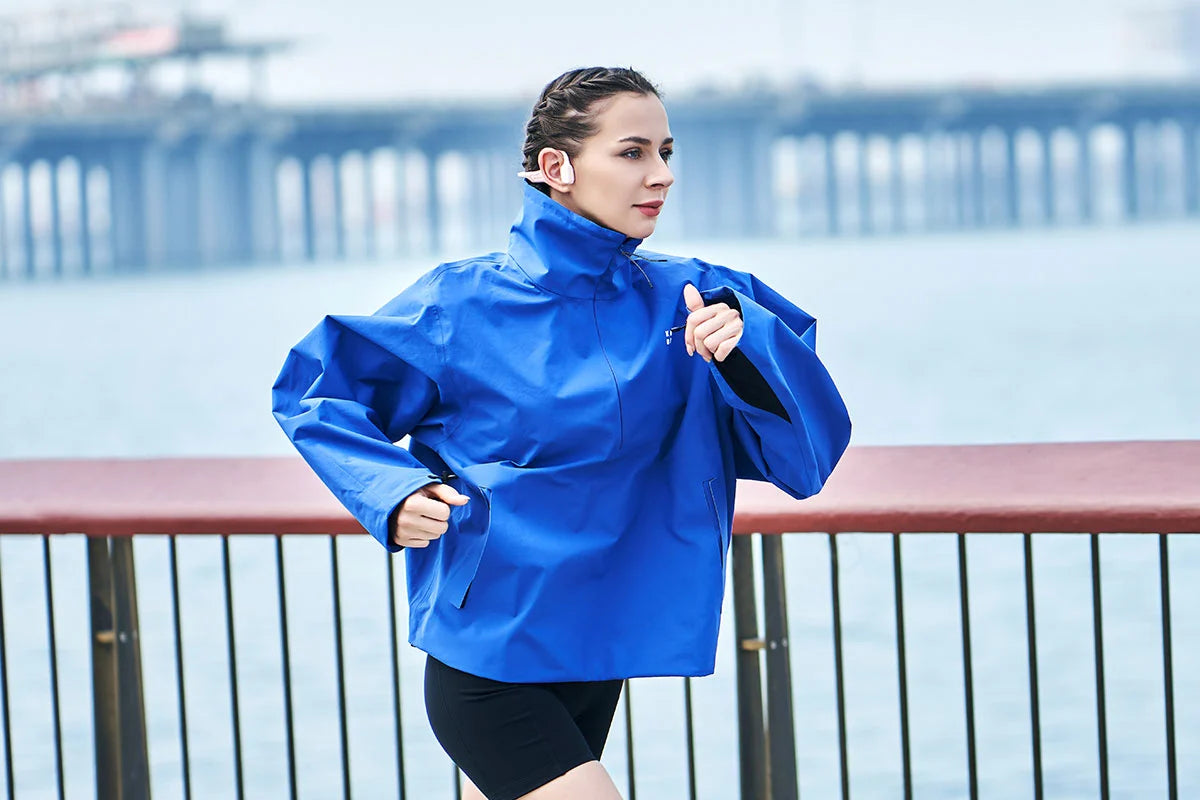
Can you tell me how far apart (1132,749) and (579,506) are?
12.4m

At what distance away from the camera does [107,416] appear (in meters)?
46.9

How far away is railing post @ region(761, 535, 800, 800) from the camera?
116 inches

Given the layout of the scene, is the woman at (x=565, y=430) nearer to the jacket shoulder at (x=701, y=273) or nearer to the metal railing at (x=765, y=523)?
the jacket shoulder at (x=701, y=273)

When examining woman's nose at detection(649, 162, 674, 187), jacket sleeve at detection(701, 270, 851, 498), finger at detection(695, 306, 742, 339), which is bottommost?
jacket sleeve at detection(701, 270, 851, 498)

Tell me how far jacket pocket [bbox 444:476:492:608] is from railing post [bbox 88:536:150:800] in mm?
1141

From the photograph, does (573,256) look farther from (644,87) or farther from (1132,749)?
(1132,749)

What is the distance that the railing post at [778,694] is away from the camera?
→ 2.94 metres

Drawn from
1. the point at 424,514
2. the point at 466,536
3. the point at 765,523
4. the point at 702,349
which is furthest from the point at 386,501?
the point at 765,523

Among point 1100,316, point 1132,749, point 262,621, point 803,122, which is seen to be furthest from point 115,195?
point 1132,749

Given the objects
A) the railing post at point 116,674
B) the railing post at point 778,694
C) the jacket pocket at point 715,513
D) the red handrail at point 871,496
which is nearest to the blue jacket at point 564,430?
the jacket pocket at point 715,513

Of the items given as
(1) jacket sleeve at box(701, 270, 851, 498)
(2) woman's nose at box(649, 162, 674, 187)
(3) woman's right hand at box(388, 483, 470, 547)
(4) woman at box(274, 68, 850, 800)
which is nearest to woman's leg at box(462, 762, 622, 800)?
(4) woman at box(274, 68, 850, 800)

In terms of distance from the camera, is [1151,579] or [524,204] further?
[1151,579]

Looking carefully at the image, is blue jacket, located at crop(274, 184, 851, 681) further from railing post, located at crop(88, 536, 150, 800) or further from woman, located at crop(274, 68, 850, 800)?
railing post, located at crop(88, 536, 150, 800)

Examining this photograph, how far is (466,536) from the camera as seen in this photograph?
2.16 m
